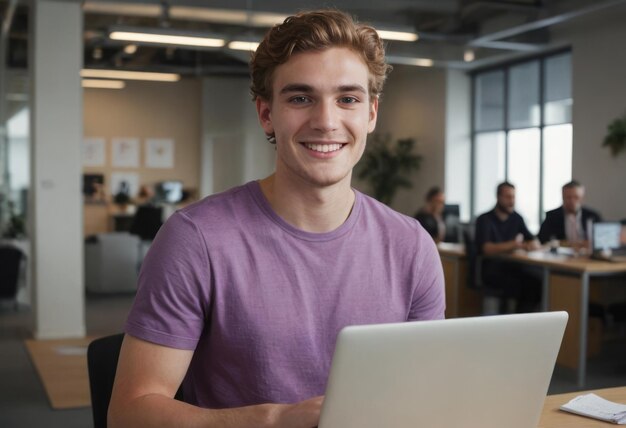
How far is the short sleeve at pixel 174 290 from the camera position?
1388 millimetres

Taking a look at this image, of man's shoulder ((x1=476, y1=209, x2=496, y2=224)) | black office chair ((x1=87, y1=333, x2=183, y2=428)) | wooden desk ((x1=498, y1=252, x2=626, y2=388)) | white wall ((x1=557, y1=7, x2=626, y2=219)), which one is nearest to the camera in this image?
black office chair ((x1=87, y1=333, x2=183, y2=428))

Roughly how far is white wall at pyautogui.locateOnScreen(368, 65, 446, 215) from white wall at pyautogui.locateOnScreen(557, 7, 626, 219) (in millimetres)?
1082

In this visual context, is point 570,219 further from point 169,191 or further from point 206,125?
point 169,191

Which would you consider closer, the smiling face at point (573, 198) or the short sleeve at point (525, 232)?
the smiling face at point (573, 198)

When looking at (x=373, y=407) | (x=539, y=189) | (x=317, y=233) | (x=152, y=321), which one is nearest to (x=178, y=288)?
(x=152, y=321)

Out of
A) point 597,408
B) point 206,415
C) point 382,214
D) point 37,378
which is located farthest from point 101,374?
point 37,378

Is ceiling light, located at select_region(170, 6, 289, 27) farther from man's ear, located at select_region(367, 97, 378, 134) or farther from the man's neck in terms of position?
the man's neck

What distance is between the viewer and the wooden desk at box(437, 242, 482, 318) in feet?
22.8

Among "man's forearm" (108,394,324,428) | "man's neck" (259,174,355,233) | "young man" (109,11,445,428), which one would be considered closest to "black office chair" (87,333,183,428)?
"young man" (109,11,445,428)

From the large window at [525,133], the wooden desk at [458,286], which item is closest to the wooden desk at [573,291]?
the large window at [525,133]

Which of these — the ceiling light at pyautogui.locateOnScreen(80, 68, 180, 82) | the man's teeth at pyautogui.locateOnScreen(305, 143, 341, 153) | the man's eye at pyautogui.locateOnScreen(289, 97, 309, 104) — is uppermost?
the ceiling light at pyautogui.locateOnScreen(80, 68, 180, 82)

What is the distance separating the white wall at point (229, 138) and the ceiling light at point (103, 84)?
0.68 m

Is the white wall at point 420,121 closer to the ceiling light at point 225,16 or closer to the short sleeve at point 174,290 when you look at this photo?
the ceiling light at point 225,16

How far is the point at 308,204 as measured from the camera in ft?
5.08
